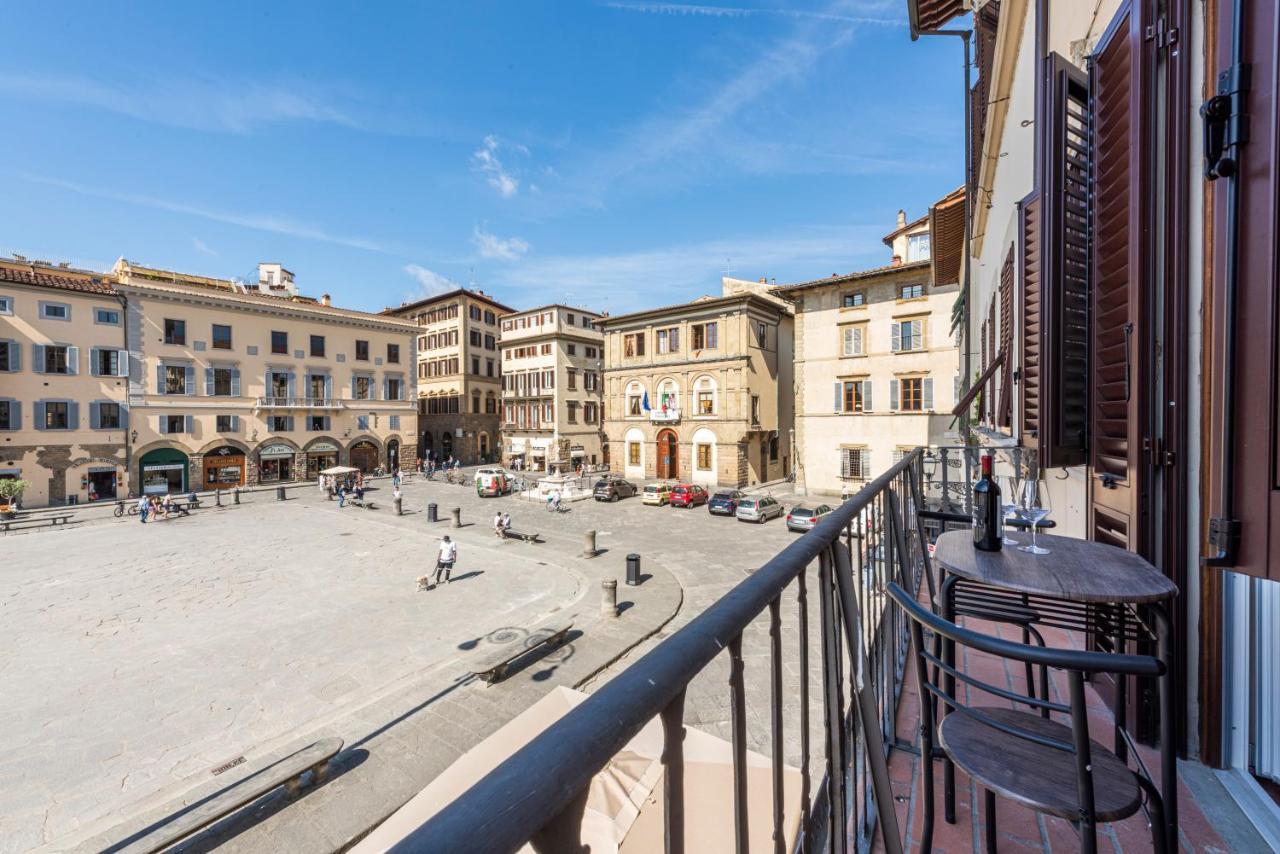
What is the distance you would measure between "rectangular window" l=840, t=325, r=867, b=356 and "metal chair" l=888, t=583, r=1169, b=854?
91.2 feet

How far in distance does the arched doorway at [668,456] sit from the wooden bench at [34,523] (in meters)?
28.9

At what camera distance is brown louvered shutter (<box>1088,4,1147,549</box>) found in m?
2.52

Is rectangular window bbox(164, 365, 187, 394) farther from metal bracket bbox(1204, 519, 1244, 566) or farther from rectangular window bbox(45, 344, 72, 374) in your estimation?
metal bracket bbox(1204, 519, 1244, 566)

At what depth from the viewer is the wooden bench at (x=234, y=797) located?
5.26 meters

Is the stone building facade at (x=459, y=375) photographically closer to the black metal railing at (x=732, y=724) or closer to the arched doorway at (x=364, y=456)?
the arched doorway at (x=364, y=456)

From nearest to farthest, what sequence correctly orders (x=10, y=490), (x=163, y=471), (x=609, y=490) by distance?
(x=10, y=490), (x=609, y=490), (x=163, y=471)

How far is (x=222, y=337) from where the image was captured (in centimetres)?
3219

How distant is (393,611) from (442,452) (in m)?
38.3

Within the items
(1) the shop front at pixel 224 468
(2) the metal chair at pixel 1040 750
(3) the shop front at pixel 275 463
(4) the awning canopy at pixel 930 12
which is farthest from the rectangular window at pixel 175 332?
(2) the metal chair at pixel 1040 750

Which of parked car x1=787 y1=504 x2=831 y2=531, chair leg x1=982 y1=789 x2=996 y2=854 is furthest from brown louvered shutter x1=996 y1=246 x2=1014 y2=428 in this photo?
parked car x1=787 y1=504 x2=831 y2=531

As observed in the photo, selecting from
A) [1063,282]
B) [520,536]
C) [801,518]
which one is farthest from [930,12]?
[520,536]

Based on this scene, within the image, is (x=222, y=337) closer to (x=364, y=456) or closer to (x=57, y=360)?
(x=57, y=360)

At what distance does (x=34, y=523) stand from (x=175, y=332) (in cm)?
1231

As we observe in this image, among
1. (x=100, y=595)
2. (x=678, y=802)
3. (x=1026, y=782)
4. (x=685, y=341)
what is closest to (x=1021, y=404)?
(x=1026, y=782)
